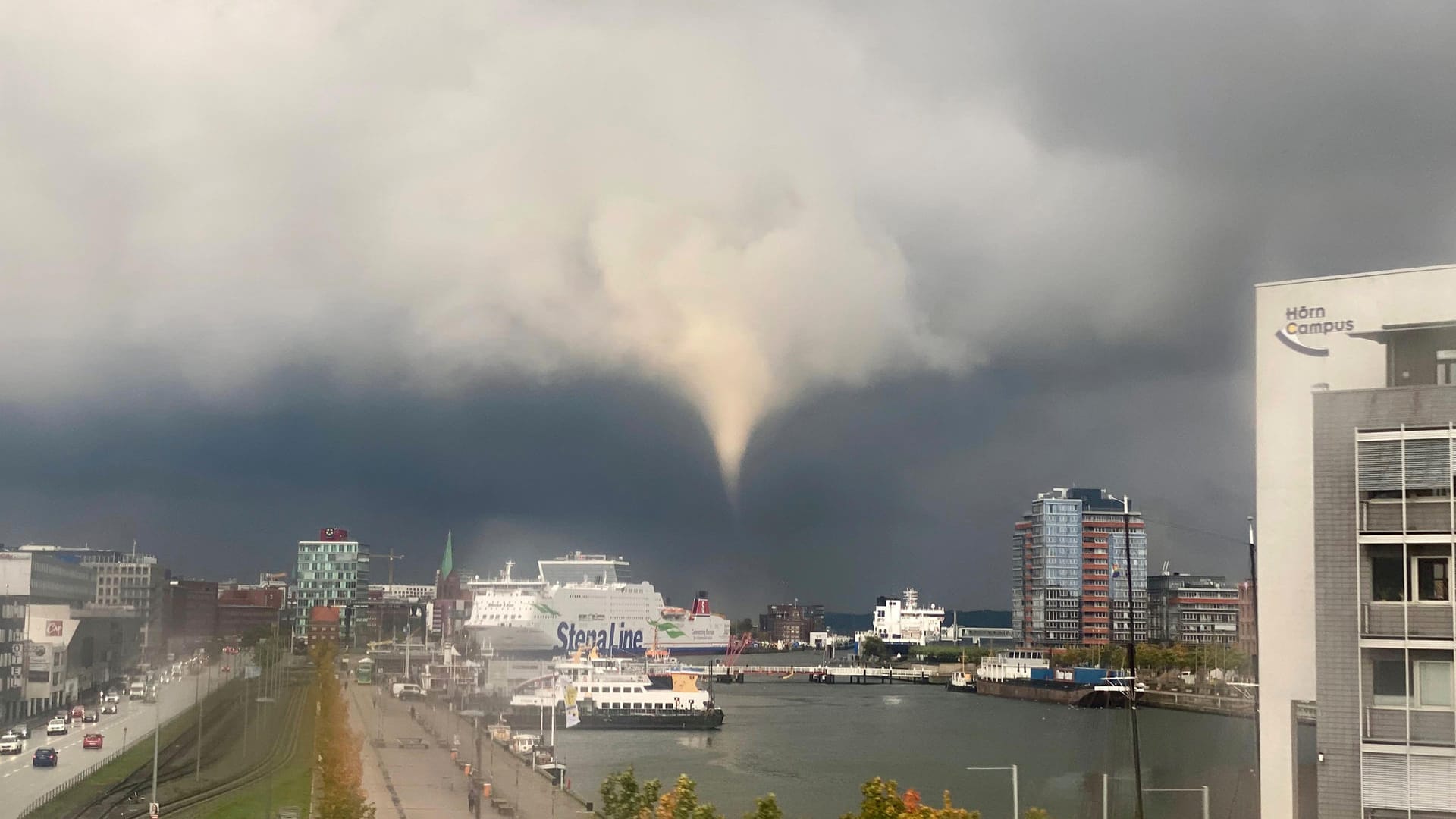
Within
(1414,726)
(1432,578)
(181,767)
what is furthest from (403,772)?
(1432,578)

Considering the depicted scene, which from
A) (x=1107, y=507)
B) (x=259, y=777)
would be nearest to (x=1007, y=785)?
(x=259, y=777)

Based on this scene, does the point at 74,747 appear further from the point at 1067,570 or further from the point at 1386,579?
the point at 1067,570

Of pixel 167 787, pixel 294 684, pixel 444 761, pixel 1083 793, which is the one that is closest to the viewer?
pixel 167 787

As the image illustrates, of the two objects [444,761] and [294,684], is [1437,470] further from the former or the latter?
[294,684]

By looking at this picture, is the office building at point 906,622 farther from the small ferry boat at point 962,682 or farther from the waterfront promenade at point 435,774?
the waterfront promenade at point 435,774

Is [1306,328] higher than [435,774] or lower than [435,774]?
higher

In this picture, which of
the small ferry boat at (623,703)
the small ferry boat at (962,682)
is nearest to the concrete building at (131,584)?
the small ferry boat at (623,703)
